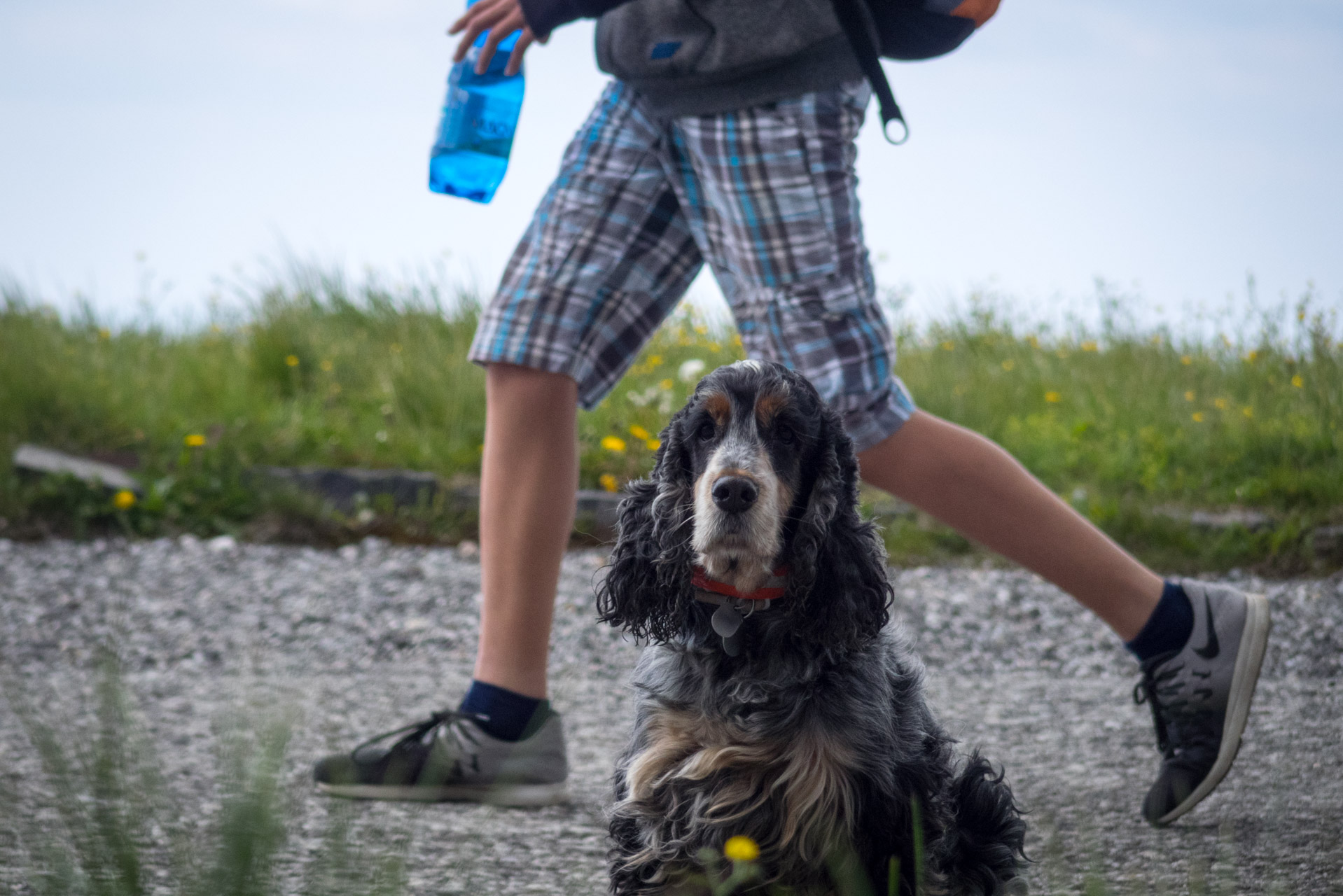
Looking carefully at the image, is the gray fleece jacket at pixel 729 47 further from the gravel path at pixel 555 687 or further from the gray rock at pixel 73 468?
the gray rock at pixel 73 468

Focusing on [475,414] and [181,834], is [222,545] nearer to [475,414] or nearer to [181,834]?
[475,414]

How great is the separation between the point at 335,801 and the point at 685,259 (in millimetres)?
1887

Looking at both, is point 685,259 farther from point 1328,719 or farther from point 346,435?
point 346,435

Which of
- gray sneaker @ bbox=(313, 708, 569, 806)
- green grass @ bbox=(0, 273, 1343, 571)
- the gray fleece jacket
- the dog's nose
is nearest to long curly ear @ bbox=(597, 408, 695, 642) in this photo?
the dog's nose

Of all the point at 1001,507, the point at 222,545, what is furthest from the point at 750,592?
the point at 222,545

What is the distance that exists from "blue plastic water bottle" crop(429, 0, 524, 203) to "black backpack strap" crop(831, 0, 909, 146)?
100cm

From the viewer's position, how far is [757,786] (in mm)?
2227

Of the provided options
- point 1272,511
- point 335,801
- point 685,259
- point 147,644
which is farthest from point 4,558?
point 1272,511

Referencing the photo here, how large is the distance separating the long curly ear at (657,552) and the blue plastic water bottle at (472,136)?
4.52ft

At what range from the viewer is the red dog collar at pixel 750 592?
7.55 feet

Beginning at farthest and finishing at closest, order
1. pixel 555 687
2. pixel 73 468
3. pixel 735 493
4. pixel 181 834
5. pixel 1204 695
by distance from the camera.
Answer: pixel 73 468
pixel 555 687
pixel 1204 695
pixel 735 493
pixel 181 834

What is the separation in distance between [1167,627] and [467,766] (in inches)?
72.2

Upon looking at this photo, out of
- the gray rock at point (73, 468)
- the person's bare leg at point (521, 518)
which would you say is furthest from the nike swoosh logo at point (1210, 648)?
the gray rock at point (73, 468)

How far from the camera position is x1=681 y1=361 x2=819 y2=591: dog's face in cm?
218
